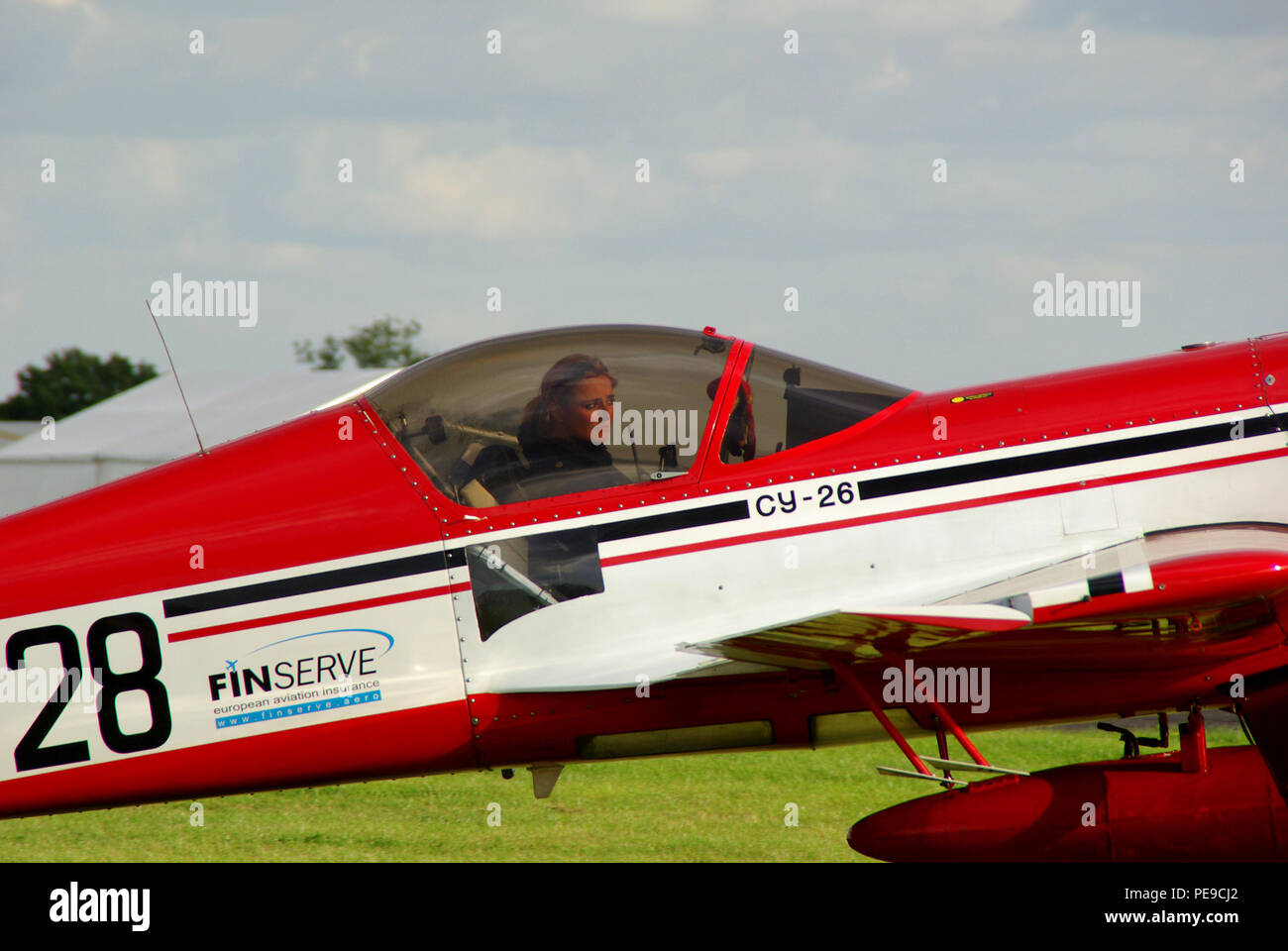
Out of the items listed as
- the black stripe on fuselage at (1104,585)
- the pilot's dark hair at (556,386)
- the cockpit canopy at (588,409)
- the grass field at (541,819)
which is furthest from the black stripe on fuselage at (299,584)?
the grass field at (541,819)

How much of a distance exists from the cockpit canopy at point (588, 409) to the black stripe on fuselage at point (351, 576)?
0.64 feet

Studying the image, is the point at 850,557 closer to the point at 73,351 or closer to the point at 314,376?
the point at 314,376

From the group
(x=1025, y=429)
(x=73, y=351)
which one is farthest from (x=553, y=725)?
(x=73, y=351)

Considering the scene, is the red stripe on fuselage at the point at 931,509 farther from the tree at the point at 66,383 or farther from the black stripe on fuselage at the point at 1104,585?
the tree at the point at 66,383

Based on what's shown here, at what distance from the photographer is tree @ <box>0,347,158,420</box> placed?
98.2m

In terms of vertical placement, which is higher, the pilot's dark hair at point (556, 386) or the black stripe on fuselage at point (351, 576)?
the pilot's dark hair at point (556, 386)

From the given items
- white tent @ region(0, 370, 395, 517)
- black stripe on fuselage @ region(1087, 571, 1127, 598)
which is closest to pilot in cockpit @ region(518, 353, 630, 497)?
black stripe on fuselage @ region(1087, 571, 1127, 598)

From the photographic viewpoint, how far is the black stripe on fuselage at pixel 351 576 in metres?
4.92

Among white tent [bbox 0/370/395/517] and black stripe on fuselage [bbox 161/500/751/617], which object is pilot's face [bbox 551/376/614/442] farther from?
white tent [bbox 0/370/395/517]

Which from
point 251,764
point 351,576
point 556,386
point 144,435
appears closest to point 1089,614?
point 556,386

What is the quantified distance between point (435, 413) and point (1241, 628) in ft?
11.2

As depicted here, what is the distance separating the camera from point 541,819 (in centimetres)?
839

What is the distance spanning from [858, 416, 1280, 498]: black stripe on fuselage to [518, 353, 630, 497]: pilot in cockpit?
107 centimetres

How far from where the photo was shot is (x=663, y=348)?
5.29m
